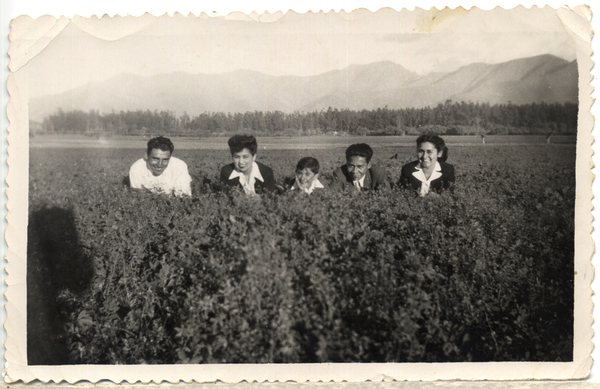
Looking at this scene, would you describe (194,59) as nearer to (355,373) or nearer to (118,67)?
(118,67)

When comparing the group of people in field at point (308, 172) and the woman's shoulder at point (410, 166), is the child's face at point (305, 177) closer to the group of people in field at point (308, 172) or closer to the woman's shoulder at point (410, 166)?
the group of people in field at point (308, 172)

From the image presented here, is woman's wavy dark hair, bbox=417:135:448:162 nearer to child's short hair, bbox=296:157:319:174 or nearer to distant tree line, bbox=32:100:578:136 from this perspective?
distant tree line, bbox=32:100:578:136

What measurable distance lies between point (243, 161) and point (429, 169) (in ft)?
4.92

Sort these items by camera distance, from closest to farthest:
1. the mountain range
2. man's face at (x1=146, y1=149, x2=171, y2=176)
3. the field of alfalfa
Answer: the field of alfalfa → the mountain range → man's face at (x1=146, y1=149, x2=171, y2=176)

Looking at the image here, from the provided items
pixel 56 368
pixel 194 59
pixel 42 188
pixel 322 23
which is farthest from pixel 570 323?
pixel 42 188

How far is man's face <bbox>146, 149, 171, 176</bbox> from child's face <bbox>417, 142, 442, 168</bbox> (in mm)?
2032

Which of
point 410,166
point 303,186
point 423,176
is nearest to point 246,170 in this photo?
point 303,186

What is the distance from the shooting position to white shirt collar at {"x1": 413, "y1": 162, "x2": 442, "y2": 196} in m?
3.39

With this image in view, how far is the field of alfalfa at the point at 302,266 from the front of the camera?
10.5 feet

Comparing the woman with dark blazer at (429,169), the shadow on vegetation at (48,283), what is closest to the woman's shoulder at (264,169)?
the woman with dark blazer at (429,169)

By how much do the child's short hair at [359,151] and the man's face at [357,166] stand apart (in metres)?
Result: 0.02

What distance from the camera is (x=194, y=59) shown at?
3.39 meters

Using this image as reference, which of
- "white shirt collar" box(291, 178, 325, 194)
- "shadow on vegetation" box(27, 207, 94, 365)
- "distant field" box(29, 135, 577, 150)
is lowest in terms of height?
"shadow on vegetation" box(27, 207, 94, 365)

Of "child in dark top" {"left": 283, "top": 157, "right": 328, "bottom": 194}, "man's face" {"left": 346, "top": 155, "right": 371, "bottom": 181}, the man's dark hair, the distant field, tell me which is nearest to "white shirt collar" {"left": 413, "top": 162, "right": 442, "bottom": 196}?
the distant field
